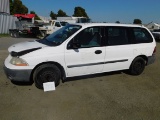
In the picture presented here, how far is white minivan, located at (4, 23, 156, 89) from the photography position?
512 cm

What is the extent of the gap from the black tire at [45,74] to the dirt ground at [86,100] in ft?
0.77

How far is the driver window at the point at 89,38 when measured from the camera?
5.61 m

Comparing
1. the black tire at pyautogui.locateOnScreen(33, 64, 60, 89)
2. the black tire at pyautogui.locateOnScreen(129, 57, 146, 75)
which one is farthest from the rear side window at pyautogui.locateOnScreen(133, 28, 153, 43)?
the black tire at pyautogui.locateOnScreen(33, 64, 60, 89)

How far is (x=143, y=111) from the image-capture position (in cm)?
441

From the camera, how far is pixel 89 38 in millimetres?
5758

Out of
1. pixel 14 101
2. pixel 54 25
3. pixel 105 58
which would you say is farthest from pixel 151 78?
pixel 54 25

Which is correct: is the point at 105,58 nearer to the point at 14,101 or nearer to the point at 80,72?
the point at 80,72

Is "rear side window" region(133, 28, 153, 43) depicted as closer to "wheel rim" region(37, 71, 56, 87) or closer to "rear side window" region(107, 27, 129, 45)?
"rear side window" region(107, 27, 129, 45)

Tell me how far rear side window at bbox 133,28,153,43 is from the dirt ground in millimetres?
1258

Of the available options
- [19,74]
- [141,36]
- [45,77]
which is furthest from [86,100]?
[141,36]

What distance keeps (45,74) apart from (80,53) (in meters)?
1.04

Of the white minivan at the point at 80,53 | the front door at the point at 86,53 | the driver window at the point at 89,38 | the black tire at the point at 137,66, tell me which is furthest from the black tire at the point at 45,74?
the black tire at the point at 137,66

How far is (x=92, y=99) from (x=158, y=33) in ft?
65.5

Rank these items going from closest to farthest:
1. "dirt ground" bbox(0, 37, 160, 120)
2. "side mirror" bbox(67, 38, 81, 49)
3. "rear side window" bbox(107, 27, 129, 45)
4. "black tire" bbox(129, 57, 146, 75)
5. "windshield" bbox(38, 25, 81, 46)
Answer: "dirt ground" bbox(0, 37, 160, 120), "side mirror" bbox(67, 38, 81, 49), "windshield" bbox(38, 25, 81, 46), "rear side window" bbox(107, 27, 129, 45), "black tire" bbox(129, 57, 146, 75)
